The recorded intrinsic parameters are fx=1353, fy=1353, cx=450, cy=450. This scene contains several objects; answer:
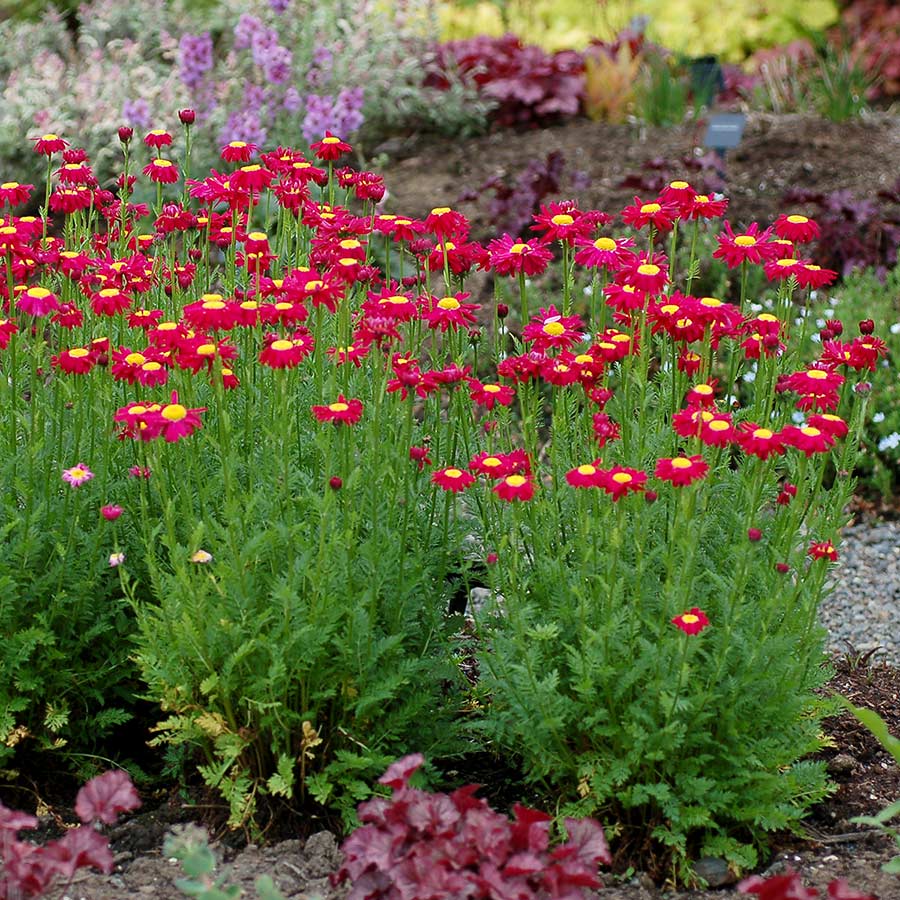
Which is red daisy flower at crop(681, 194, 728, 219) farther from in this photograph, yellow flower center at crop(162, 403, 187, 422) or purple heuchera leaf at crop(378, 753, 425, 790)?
purple heuchera leaf at crop(378, 753, 425, 790)

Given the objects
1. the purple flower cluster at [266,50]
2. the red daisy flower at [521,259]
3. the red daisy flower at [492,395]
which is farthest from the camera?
the purple flower cluster at [266,50]

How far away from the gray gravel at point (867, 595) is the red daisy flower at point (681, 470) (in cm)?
166

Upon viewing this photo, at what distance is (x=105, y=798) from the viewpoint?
6.97 feet

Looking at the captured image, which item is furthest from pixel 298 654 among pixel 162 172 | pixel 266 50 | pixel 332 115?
pixel 266 50

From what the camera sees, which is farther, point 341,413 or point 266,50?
point 266,50

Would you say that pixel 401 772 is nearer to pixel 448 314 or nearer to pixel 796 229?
pixel 448 314

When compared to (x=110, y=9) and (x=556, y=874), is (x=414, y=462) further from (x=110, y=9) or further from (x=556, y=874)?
(x=110, y=9)

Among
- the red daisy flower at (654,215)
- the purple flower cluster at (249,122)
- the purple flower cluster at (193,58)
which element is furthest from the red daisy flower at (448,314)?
the purple flower cluster at (193,58)

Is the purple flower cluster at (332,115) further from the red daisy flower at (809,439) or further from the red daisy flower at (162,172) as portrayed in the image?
the red daisy flower at (809,439)

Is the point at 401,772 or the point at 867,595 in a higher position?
the point at 401,772

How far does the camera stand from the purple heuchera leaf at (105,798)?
2096mm

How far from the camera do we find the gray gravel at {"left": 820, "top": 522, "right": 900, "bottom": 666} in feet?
12.4

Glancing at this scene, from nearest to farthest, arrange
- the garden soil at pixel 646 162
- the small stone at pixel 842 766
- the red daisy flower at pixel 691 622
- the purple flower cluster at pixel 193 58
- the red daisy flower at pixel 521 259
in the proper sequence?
the red daisy flower at pixel 691 622, the red daisy flower at pixel 521 259, the small stone at pixel 842 766, the garden soil at pixel 646 162, the purple flower cluster at pixel 193 58

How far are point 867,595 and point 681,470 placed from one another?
2113 mm
